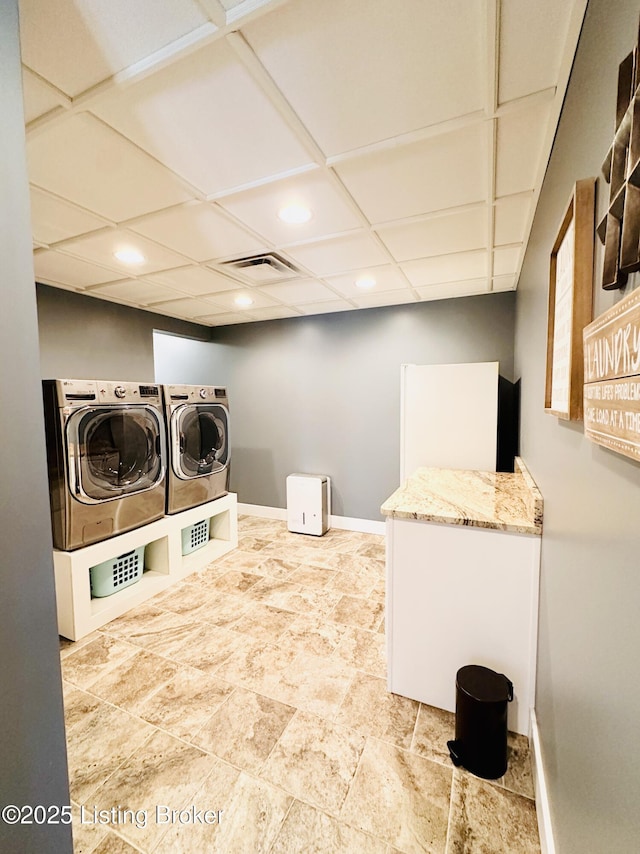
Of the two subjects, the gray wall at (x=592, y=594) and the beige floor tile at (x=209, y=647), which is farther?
the beige floor tile at (x=209, y=647)

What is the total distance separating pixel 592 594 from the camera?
74cm

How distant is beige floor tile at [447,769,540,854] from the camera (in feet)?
3.62

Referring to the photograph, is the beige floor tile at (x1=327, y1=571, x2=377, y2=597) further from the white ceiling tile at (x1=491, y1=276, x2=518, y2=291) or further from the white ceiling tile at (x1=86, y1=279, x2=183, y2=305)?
the white ceiling tile at (x1=86, y1=279, x2=183, y2=305)

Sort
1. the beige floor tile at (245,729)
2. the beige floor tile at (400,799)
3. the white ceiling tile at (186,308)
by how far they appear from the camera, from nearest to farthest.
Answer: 1. the beige floor tile at (400,799)
2. the beige floor tile at (245,729)
3. the white ceiling tile at (186,308)

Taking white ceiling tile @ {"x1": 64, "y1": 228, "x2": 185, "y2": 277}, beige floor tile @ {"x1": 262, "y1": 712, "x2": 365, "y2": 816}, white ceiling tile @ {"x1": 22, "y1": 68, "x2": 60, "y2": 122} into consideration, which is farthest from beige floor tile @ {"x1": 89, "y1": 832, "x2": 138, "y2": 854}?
white ceiling tile @ {"x1": 64, "y1": 228, "x2": 185, "y2": 277}

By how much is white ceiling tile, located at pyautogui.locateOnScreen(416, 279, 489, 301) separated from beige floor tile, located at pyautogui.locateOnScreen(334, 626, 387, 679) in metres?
2.72

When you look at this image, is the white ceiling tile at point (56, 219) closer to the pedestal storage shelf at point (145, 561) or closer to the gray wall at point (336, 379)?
the pedestal storage shelf at point (145, 561)

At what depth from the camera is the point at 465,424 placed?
9.20 ft

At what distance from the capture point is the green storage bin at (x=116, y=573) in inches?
94.2

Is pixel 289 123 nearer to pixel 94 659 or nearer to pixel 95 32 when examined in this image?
pixel 95 32


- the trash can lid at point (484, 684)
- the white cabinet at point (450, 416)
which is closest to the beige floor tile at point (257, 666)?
the trash can lid at point (484, 684)

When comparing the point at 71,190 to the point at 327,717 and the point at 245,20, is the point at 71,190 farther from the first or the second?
the point at 327,717

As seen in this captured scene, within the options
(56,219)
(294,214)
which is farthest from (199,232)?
(56,219)

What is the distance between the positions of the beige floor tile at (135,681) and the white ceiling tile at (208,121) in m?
2.43
